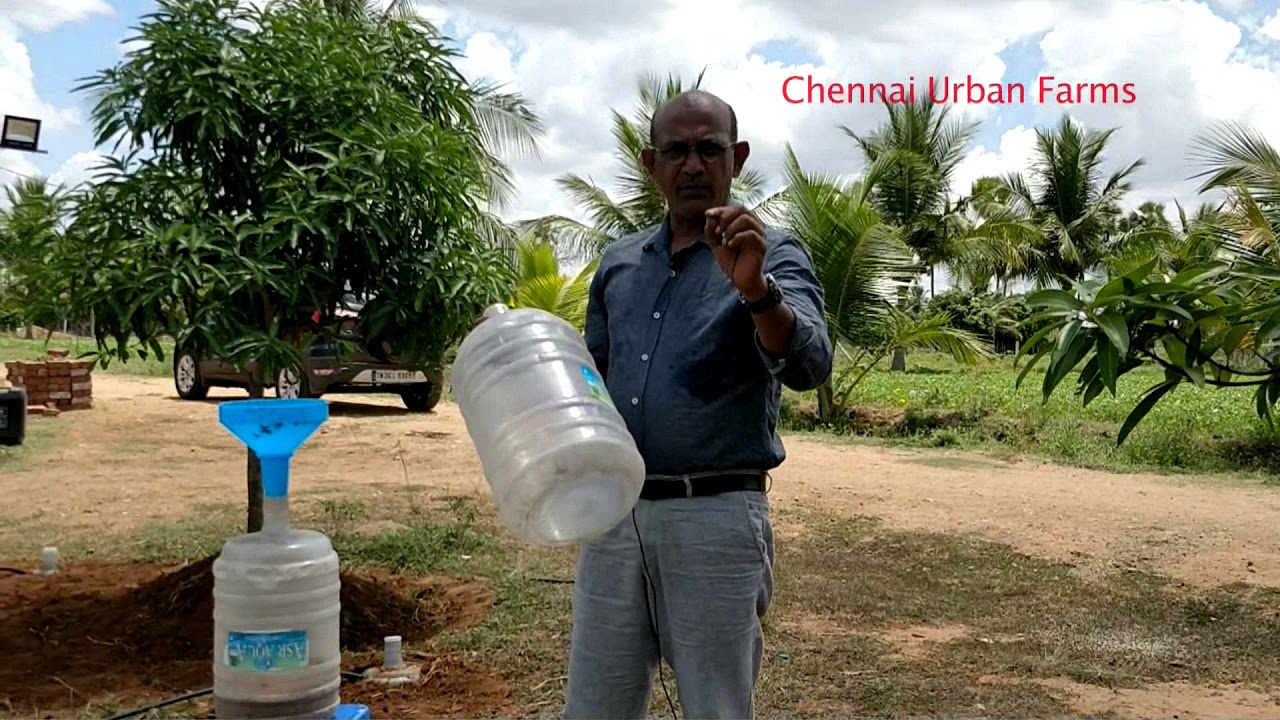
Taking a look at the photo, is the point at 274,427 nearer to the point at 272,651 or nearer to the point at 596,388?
the point at 272,651

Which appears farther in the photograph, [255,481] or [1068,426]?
[1068,426]

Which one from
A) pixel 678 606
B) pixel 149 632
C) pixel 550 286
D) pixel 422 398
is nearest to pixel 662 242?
pixel 678 606

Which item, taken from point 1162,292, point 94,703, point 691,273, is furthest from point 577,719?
point 1162,292

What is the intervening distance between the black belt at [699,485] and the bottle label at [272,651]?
2.22 feet

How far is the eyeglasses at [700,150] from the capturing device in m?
2.06

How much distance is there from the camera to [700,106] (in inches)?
80.9

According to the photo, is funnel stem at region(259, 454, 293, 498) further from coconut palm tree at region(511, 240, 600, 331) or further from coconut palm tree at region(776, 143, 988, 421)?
coconut palm tree at region(776, 143, 988, 421)

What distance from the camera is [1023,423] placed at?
12.3 meters

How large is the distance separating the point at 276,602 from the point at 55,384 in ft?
43.1

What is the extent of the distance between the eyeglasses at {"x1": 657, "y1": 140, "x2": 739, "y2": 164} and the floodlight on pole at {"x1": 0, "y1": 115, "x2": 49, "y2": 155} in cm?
702

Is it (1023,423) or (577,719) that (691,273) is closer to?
(577,719)

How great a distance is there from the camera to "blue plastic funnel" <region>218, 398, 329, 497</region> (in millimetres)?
1614

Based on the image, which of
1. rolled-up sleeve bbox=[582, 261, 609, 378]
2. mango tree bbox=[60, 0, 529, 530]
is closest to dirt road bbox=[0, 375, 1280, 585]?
mango tree bbox=[60, 0, 529, 530]

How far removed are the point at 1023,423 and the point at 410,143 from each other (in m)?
9.71
